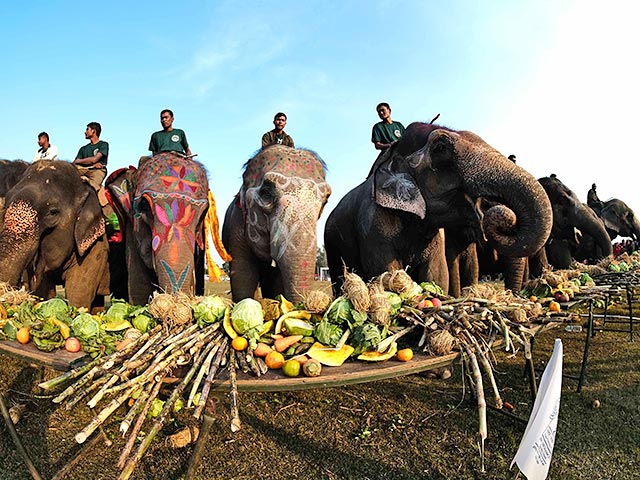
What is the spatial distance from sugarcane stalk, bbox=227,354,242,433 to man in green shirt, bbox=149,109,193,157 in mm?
A: 4310

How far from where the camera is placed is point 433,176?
4.59m

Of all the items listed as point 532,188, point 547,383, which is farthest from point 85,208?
point 547,383

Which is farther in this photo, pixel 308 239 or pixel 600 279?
pixel 600 279

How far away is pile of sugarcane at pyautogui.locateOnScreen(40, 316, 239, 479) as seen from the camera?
6.40 feet

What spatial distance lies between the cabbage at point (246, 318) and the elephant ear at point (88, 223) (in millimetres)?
3901

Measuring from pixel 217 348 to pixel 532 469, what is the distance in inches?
64.8

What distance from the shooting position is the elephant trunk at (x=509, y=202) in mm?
3889

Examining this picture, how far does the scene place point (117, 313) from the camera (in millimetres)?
2670

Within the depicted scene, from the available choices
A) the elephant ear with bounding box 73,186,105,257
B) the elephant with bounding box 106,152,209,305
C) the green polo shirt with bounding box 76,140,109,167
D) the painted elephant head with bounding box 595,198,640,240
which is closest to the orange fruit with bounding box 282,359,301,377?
the elephant with bounding box 106,152,209,305

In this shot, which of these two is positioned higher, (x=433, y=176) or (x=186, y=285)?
(x=433, y=176)

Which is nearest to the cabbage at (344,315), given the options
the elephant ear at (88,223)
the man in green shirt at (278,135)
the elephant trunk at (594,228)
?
the man in green shirt at (278,135)

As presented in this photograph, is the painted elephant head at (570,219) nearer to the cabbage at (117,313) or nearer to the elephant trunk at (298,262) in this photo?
the elephant trunk at (298,262)

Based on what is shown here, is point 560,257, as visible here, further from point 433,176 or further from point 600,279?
point 433,176

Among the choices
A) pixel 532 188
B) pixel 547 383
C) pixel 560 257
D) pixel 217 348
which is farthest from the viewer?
pixel 560 257
